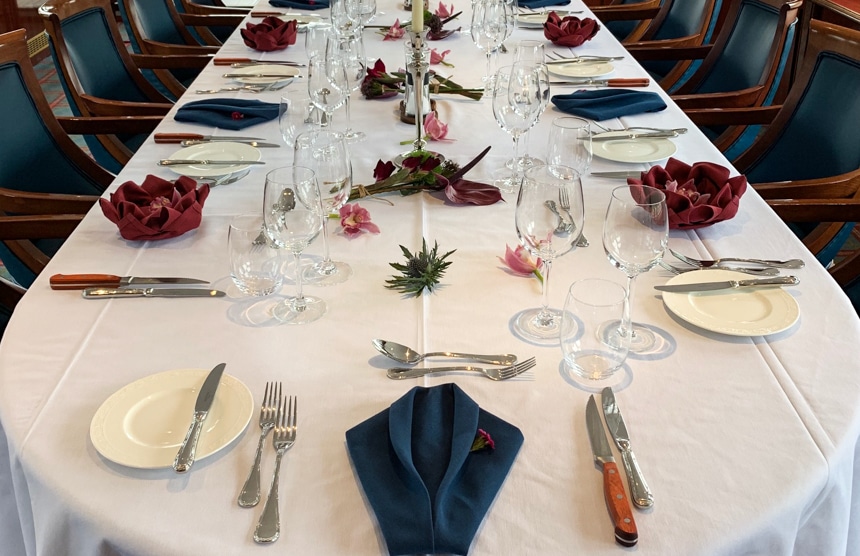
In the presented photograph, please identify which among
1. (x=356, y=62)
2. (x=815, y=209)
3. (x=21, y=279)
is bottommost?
(x=21, y=279)

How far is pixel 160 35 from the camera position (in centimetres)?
316

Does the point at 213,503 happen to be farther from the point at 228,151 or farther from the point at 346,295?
the point at 228,151

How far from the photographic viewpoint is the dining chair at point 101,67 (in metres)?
2.25

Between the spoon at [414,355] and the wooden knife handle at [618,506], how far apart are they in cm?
22

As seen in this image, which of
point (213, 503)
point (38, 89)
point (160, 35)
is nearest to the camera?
point (213, 503)

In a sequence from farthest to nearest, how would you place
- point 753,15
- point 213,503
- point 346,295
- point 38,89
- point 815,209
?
point 753,15, point 38,89, point 815,209, point 346,295, point 213,503

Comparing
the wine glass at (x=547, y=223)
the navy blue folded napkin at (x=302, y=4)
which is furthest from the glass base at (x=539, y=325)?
the navy blue folded napkin at (x=302, y=4)

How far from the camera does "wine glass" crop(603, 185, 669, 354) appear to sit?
1028mm

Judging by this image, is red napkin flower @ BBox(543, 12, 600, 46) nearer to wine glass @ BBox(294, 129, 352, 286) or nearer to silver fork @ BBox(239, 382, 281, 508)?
wine glass @ BBox(294, 129, 352, 286)

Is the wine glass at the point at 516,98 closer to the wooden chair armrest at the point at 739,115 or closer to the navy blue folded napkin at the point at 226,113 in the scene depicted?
the navy blue folded napkin at the point at 226,113

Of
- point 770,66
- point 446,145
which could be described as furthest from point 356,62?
→ point 770,66

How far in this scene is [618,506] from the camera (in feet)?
2.61

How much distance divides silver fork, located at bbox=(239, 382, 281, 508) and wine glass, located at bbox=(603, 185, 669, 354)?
0.44 metres

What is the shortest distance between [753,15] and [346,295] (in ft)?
6.47
